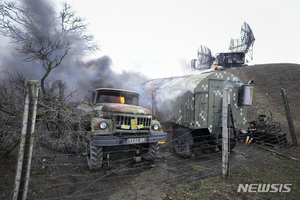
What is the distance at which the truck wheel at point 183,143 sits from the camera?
6477 millimetres

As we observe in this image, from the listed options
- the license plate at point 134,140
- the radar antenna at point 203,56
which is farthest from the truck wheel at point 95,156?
the radar antenna at point 203,56

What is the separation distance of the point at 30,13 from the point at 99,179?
17211 millimetres

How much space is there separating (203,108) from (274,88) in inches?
757

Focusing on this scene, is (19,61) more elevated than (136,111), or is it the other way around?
(19,61)

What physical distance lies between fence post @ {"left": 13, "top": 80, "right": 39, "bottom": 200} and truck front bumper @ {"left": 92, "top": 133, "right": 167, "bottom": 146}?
68.8 inches

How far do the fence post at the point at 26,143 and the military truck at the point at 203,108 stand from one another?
5.00 metres

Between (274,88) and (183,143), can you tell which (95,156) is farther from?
(274,88)

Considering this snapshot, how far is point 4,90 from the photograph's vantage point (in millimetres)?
3791

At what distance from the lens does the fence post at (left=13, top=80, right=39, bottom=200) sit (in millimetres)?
2336

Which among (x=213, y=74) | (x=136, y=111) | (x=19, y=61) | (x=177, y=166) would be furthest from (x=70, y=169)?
(x=19, y=61)

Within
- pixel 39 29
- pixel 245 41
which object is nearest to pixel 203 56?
pixel 245 41

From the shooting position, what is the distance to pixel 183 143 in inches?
265

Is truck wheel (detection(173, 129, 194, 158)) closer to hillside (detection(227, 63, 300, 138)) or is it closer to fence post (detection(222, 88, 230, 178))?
fence post (detection(222, 88, 230, 178))

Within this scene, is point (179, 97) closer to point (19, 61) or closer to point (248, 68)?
point (19, 61)
